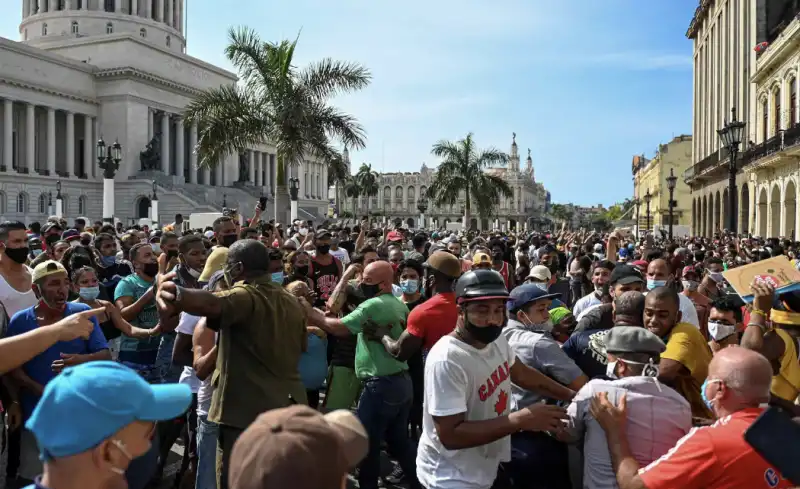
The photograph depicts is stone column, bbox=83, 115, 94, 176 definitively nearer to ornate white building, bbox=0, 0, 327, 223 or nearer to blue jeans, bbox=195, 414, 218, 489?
ornate white building, bbox=0, 0, 327, 223

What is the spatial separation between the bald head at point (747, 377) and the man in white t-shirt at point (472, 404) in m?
0.78

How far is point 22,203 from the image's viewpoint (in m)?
49.7

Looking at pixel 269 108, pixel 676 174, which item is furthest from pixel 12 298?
pixel 676 174

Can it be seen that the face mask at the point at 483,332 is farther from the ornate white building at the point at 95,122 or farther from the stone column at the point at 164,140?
the stone column at the point at 164,140

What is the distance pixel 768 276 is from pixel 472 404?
318cm

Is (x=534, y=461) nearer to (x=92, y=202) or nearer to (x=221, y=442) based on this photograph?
(x=221, y=442)

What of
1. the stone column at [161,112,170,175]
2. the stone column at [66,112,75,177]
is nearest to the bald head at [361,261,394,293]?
the stone column at [66,112,75,177]

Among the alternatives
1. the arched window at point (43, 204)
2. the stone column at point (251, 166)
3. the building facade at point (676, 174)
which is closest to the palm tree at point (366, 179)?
the stone column at point (251, 166)

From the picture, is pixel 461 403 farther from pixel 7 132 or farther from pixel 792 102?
pixel 7 132

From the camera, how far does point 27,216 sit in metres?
48.3

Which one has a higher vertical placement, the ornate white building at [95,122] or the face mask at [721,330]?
the ornate white building at [95,122]

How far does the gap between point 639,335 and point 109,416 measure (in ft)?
8.07

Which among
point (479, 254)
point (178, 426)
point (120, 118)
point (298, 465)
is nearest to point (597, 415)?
point (298, 465)

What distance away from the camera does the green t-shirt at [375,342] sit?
16.9 feet
